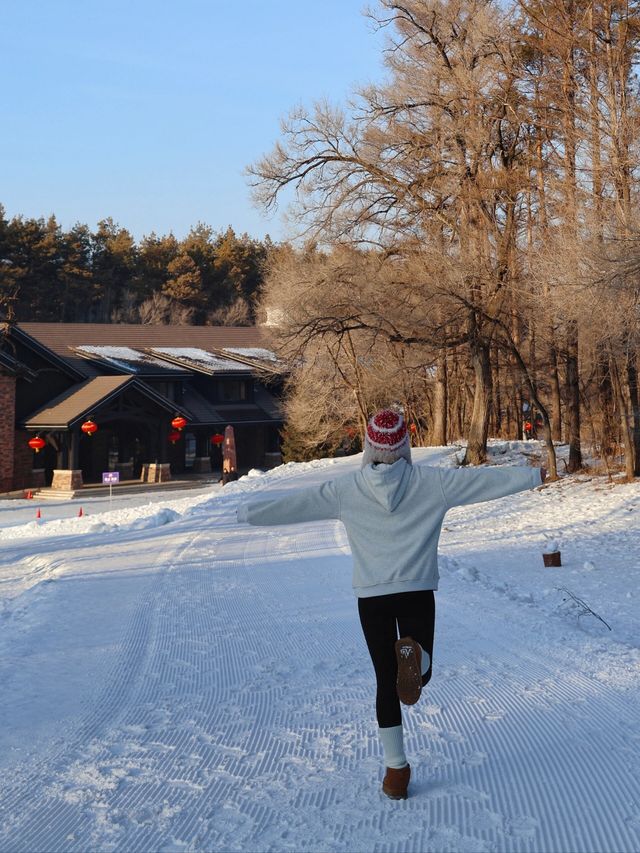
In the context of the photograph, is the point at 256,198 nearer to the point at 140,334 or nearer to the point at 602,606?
the point at 602,606

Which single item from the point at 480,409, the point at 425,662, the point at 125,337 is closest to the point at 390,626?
the point at 425,662

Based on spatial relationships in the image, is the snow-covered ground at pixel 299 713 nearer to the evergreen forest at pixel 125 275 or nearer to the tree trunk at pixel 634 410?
the tree trunk at pixel 634 410

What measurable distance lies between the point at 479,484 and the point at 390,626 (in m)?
0.83

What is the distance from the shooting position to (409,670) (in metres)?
4.24

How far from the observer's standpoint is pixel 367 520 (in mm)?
4547

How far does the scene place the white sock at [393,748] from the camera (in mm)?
4250

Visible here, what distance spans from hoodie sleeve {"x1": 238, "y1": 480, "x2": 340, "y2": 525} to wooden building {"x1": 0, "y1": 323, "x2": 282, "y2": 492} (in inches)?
1167

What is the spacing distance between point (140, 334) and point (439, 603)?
42519 millimetres

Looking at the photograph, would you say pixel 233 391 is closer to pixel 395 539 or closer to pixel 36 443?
pixel 36 443

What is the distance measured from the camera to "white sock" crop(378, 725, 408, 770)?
167 inches

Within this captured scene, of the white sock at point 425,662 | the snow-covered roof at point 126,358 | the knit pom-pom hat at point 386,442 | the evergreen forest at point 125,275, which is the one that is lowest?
the white sock at point 425,662

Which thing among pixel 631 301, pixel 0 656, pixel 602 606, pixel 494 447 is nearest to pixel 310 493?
pixel 0 656

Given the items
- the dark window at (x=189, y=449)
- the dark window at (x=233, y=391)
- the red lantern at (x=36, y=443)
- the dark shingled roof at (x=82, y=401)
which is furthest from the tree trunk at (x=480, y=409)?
the dark window at (x=233, y=391)

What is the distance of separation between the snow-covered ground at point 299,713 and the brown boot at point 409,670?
19.5 inches
